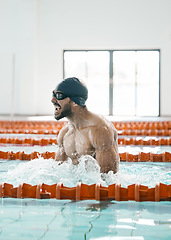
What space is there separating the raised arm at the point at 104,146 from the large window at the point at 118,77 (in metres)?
13.8

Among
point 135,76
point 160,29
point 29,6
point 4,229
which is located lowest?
point 4,229

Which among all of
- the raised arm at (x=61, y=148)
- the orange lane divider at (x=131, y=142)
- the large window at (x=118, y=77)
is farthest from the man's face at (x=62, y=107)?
the large window at (x=118, y=77)

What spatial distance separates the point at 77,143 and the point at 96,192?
2.14 feet

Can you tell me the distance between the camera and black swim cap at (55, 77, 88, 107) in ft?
10.3

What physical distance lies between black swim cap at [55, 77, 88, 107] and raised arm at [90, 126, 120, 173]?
279 mm

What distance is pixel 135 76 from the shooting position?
17.4m

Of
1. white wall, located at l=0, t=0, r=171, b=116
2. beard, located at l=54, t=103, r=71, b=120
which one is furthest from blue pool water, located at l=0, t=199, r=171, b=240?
white wall, located at l=0, t=0, r=171, b=116

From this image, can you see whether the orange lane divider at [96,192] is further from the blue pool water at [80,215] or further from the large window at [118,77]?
the large window at [118,77]

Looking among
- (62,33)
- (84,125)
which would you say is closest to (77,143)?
(84,125)

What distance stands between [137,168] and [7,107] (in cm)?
1284

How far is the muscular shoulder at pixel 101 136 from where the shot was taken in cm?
312

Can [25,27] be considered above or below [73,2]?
below

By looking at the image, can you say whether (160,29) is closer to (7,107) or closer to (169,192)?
(7,107)

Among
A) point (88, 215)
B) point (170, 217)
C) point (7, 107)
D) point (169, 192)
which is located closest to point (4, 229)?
point (88, 215)
